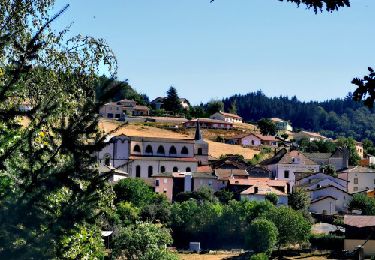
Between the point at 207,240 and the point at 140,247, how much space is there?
15.9m

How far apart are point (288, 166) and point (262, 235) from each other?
91.8 ft

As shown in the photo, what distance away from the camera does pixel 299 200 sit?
202 feet

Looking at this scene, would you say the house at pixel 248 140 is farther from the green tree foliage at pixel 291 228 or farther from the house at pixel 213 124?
the green tree foliage at pixel 291 228

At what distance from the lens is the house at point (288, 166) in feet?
245

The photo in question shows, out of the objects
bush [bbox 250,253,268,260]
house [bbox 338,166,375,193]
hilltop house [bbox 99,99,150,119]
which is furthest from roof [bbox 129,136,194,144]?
hilltop house [bbox 99,99,150,119]

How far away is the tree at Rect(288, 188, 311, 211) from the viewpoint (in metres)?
61.2

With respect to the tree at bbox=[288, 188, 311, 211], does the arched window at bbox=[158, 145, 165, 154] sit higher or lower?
higher

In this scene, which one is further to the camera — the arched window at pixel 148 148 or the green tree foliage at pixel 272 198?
the arched window at pixel 148 148

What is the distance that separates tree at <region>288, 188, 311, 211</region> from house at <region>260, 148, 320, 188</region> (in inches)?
416

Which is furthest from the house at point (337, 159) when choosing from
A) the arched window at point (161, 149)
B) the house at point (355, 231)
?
the house at point (355, 231)

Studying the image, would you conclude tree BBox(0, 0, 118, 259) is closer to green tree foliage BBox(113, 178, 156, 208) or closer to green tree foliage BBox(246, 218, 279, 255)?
green tree foliage BBox(246, 218, 279, 255)

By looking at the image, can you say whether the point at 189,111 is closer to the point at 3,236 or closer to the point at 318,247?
the point at 318,247

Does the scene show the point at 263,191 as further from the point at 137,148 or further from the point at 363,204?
the point at 137,148

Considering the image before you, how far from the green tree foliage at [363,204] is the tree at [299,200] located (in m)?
4.34
